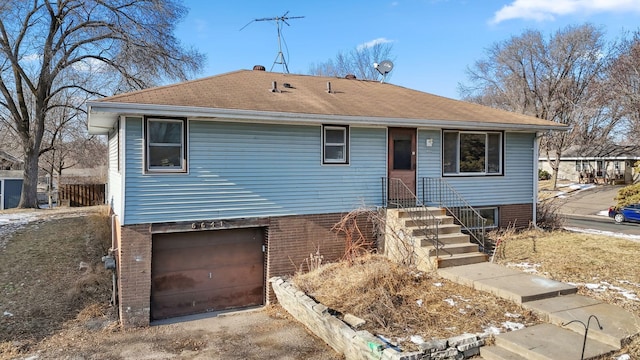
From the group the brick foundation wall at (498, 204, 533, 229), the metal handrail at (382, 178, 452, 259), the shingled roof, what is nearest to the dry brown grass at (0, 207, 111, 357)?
the shingled roof

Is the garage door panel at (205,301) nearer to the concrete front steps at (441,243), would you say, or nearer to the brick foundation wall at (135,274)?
the brick foundation wall at (135,274)

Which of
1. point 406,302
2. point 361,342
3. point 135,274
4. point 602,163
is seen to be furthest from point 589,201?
point 135,274

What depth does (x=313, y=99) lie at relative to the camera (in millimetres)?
10734

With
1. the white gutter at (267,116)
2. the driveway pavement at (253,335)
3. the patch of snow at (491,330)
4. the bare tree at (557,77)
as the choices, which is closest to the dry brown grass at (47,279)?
the driveway pavement at (253,335)

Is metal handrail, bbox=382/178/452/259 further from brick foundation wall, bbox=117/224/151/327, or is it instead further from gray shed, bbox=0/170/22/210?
gray shed, bbox=0/170/22/210

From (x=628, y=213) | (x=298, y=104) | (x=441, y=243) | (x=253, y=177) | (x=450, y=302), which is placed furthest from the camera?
(x=628, y=213)

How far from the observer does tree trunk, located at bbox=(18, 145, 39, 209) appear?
22031 mm

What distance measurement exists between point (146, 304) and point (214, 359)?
2.44m

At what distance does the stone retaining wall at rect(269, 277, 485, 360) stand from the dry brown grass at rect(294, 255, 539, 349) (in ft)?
0.86

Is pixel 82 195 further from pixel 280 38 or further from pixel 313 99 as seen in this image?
pixel 313 99

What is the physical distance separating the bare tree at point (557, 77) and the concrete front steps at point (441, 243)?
2951cm

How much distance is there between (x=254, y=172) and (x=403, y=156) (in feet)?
13.1

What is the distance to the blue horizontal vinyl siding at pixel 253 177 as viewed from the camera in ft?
27.5

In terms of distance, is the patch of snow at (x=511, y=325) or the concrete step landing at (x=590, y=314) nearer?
the concrete step landing at (x=590, y=314)
